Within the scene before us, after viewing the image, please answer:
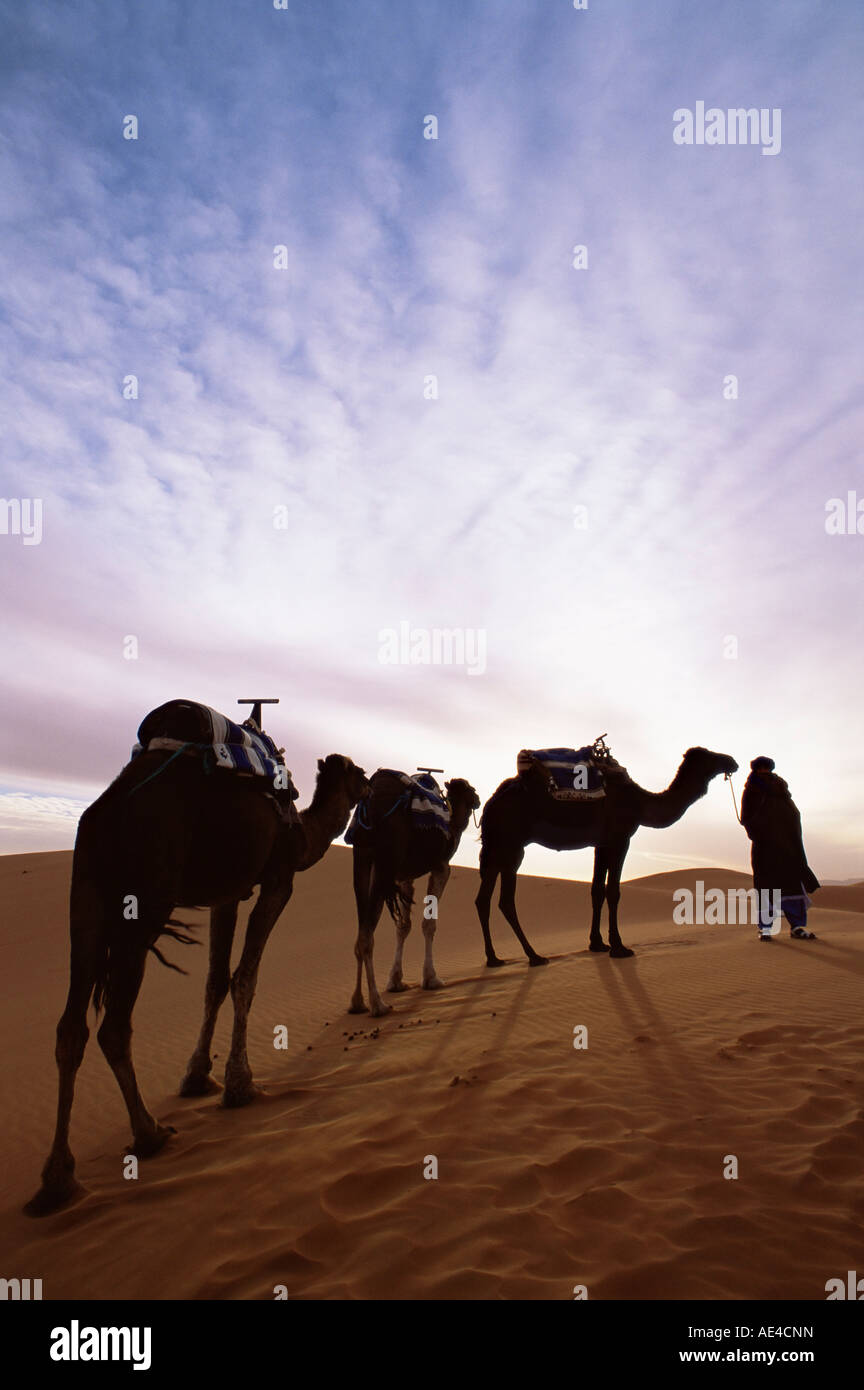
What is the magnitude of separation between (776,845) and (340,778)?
32.7ft

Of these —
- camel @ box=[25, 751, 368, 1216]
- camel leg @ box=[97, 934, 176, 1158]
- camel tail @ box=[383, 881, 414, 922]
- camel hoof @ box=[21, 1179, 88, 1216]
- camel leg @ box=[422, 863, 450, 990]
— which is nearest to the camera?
camel hoof @ box=[21, 1179, 88, 1216]

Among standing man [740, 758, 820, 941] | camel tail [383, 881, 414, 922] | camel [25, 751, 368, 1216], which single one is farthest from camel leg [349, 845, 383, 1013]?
standing man [740, 758, 820, 941]

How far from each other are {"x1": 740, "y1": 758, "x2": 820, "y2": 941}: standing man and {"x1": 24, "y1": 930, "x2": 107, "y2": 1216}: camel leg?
12.7 m

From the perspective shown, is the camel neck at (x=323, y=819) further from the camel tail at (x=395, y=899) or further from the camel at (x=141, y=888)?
the camel tail at (x=395, y=899)

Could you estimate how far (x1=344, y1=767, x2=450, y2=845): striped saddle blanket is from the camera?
36.6 feet

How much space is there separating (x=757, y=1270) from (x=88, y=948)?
4.11 m

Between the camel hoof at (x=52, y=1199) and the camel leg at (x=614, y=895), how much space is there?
9055mm

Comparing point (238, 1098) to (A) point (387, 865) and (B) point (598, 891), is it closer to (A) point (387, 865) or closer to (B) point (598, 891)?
(A) point (387, 865)

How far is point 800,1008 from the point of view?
7.78 meters

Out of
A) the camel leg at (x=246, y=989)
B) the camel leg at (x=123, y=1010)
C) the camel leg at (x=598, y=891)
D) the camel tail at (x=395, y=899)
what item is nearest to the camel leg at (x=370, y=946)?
Result: the camel tail at (x=395, y=899)

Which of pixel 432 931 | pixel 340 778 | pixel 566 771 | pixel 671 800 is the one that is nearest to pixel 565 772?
pixel 566 771

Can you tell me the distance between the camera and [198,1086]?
6949mm

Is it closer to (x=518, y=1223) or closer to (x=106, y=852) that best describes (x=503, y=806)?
(x=106, y=852)

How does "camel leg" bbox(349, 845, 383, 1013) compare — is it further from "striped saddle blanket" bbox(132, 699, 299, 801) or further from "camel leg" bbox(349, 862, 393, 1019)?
"striped saddle blanket" bbox(132, 699, 299, 801)
